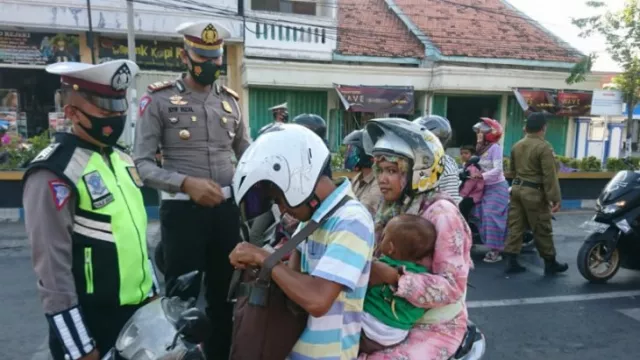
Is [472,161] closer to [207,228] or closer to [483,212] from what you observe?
[483,212]

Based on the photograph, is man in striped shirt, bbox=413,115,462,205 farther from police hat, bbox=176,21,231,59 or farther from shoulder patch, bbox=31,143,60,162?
shoulder patch, bbox=31,143,60,162

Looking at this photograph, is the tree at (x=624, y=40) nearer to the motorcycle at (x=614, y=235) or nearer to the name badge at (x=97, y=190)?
the motorcycle at (x=614, y=235)

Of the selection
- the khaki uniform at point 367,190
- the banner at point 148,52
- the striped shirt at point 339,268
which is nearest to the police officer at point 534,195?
the khaki uniform at point 367,190

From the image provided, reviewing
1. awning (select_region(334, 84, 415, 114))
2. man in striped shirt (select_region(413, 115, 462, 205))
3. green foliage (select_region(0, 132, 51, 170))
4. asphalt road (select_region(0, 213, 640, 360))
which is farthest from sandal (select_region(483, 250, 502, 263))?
awning (select_region(334, 84, 415, 114))

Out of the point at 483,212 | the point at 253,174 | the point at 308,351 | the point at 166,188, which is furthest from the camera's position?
the point at 483,212

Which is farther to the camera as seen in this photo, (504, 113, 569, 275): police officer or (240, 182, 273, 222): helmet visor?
(504, 113, 569, 275): police officer

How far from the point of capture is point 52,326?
166cm

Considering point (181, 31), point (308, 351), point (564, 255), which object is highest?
point (181, 31)

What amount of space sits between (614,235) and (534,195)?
2.84 ft

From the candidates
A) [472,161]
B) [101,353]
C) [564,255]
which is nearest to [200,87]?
[101,353]

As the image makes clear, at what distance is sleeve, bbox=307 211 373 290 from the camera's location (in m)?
Answer: 1.44

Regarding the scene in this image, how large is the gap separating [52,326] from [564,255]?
6.32 m

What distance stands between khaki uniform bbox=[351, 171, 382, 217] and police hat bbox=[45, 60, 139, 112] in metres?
1.55

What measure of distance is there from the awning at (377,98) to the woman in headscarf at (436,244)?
11.3 meters
